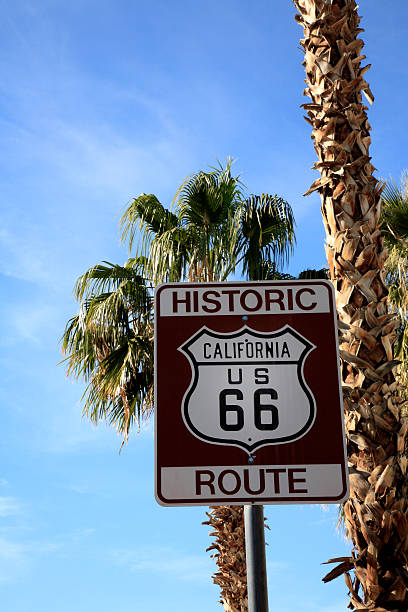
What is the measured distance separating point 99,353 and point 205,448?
8.26 m

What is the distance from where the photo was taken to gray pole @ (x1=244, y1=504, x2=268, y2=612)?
7.35 ft

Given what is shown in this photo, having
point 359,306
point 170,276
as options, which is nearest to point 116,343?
point 170,276

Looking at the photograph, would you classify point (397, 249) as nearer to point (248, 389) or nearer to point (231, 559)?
point (231, 559)

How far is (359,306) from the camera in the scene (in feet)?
14.4

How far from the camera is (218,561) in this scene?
9.76 meters

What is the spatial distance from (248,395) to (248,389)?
25 mm

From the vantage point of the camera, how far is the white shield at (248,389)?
2.49 meters

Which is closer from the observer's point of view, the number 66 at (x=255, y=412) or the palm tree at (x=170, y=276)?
the number 66 at (x=255, y=412)

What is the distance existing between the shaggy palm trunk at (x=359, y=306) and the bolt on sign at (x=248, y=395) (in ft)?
5.53

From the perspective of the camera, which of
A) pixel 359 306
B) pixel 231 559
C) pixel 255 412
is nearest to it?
pixel 255 412

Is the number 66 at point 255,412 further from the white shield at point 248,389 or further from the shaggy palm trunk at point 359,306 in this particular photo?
the shaggy palm trunk at point 359,306

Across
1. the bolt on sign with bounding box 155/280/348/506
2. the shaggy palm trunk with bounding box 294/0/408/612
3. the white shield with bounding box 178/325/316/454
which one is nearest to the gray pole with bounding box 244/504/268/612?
the bolt on sign with bounding box 155/280/348/506

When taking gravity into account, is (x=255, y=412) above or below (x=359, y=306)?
below

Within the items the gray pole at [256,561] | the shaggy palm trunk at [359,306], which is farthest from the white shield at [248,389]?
the shaggy palm trunk at [359,306]
